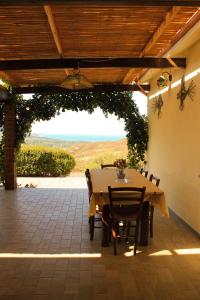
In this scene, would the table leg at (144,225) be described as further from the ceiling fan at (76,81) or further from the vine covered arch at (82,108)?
the vine covered arch at (82,108)

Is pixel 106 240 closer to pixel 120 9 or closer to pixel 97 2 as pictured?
pixel 120 9

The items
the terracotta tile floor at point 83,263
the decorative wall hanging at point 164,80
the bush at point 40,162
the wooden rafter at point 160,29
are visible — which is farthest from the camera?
the bush at point 40,162

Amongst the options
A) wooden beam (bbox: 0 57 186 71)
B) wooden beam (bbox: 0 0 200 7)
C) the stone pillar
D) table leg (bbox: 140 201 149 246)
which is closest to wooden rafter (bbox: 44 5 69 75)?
wooden beam (bbox: 0 57 186 71)

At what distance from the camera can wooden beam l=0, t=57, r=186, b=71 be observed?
609 centimetres

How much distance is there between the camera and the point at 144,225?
5016mm

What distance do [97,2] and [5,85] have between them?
7005 mm

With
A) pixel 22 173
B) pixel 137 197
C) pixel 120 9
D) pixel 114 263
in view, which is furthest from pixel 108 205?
pixel 22 173

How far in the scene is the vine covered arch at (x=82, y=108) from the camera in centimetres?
999

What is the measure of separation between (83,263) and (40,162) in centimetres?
811

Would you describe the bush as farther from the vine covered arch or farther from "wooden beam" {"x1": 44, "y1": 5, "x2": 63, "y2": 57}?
"wooden beam" {"x1": 44, "y1": 5, "x2": 63, "y2": 57}

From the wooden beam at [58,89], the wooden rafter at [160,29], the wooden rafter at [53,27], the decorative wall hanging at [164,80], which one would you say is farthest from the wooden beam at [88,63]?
the wooden beam at [58,89]

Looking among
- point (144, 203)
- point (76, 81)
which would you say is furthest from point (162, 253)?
point (76, 81)

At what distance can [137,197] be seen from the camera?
187 inches

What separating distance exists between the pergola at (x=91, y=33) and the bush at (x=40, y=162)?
4771 mm
